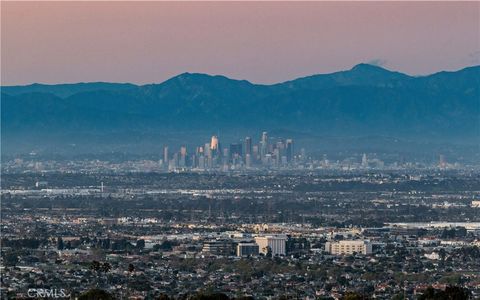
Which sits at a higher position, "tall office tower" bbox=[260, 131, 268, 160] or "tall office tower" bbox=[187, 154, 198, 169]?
"tall office tower" bbox=[260, 131, 268, 160]

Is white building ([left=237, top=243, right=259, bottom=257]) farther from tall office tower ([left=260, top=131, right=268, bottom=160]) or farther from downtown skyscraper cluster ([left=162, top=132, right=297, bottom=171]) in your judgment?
tall office tower ([left=260, top=131, right=268, bottom=160])

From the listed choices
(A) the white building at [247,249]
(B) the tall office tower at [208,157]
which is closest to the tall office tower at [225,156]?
(B) the tall office tower at [208,157]

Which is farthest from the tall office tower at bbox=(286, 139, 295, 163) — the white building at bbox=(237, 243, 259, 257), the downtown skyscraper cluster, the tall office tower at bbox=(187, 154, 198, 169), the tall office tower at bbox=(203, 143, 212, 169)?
the white building at bbox=(237, 243, 259, 257)

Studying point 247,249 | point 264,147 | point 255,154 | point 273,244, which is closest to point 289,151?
point 264,147

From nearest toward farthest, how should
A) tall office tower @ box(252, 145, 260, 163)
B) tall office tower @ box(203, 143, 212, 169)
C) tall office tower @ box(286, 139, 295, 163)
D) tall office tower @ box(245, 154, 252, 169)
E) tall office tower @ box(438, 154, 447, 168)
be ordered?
1. tall office tower @ box(203, 143, 212, 169)
2. tall office tower @ box(438, 154, 447, 168)
3. tall office tower @ box(245, 154, 252, 169)
4. tall office tower @ box(252, 145, 260, 163)
5. tall office tower @ box(286, 139, 295, 163)

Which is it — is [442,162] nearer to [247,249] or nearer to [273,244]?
[273,244]

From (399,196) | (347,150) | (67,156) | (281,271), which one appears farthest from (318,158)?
(281,271)
